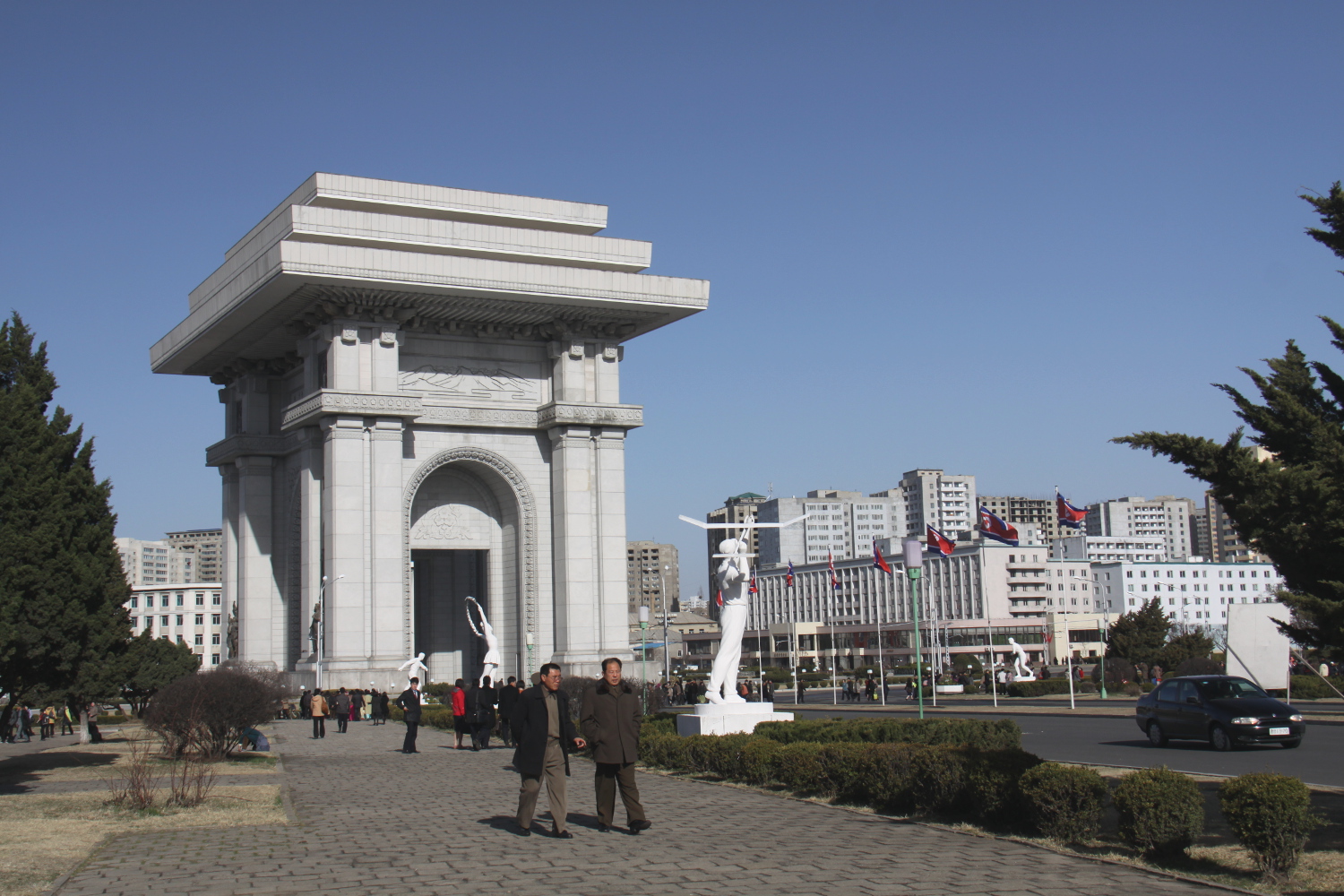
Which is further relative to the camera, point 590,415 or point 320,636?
point 590,415

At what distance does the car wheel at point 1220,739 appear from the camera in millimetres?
22781

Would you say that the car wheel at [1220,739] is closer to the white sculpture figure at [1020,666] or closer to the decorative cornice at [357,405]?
the decorative cornice at [357,405]

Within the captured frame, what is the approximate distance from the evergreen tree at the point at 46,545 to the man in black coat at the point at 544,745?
7.86m

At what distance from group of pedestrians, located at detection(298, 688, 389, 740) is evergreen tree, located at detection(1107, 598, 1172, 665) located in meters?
38.5

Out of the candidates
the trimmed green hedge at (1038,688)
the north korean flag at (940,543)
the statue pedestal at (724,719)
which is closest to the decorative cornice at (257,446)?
the north korean flag at (940,543)

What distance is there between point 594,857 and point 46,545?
1038 centimetres

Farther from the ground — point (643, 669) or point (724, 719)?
point (724, 719)

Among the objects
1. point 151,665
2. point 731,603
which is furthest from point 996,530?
point 731,603

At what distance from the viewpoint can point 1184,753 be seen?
894 inches

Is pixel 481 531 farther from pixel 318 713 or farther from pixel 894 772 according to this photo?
pixel 894 772

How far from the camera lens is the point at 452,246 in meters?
49.2

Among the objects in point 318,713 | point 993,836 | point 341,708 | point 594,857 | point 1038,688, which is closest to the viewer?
point 594,857

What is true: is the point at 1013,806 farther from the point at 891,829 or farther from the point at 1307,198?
the point at 1307,198

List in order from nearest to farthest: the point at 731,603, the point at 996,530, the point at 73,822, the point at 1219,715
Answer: the point at 73,822 → the point at 731,603 → the point at 1219,715 → the point at 996,530
